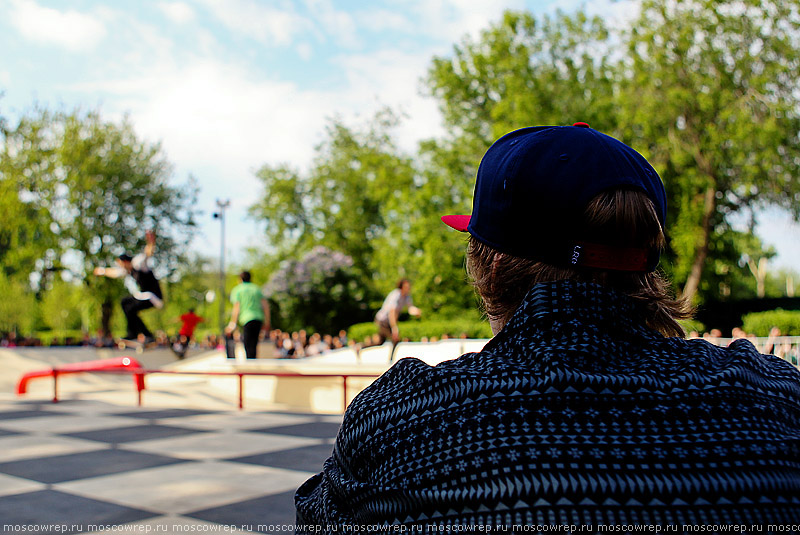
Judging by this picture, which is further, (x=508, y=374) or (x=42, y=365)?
(x=42, y=365)

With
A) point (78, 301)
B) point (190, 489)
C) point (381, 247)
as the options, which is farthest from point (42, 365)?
point (381, 247)

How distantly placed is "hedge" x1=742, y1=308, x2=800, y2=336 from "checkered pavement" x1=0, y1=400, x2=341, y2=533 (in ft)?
58.1

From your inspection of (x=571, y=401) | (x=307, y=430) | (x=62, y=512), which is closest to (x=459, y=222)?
(x=571, y=401)

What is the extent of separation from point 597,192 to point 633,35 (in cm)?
3068

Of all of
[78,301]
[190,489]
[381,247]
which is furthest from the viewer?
[381,247]

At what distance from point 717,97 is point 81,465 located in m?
28.2

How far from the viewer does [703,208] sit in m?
31.0

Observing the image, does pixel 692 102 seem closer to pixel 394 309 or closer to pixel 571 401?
pixel 394 309

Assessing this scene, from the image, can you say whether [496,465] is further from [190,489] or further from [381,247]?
[381,247]

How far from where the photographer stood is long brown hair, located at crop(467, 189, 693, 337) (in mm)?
1175

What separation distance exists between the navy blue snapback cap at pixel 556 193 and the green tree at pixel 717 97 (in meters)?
28.8

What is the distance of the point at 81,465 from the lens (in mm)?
5547

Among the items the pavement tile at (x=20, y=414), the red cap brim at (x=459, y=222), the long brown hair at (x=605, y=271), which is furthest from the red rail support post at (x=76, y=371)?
the long brown hair at (x=605, y=271)

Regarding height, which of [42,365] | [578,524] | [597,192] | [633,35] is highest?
[633,35]
